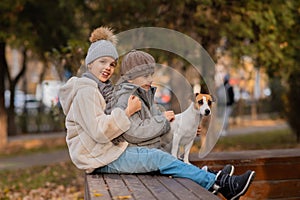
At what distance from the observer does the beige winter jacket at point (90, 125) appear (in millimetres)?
4695

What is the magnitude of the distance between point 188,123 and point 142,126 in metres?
0.44

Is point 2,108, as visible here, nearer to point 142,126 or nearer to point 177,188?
point 142,126

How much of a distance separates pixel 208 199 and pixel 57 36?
14225 mm

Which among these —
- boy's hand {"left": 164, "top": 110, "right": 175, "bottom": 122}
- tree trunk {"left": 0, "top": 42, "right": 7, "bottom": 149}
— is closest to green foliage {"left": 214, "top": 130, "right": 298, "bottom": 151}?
tree trunk {"left": 0, "top": 42, "right": 7, "bottom": 149}

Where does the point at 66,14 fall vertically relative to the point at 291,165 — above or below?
above

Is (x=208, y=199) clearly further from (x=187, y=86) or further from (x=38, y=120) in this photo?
(x=38, y=120)

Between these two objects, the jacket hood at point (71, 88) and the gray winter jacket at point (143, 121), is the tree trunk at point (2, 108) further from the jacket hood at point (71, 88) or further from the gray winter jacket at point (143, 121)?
the gray winter jacket at point (143, 121)

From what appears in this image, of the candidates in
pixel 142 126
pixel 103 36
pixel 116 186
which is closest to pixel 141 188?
pixel 116 186

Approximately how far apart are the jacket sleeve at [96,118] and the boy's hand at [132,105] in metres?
0.06

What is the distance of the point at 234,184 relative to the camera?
465 cm

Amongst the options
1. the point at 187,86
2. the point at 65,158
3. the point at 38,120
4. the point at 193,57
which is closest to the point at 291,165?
the point at 187,86

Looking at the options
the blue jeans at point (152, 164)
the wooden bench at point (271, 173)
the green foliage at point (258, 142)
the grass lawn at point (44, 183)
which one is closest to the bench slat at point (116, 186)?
the blue jeans at point (152, 164)

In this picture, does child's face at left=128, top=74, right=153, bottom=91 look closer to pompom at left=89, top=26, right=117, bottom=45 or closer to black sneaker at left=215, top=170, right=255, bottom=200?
pompom at left=89, top=26, right=117, bottom=45

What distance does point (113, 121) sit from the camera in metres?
4.66
